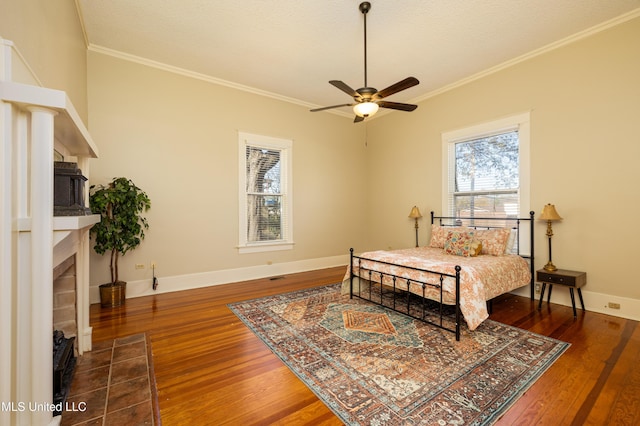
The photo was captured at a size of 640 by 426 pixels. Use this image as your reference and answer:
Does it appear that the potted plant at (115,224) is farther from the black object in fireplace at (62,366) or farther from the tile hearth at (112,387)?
the black object in fireplace at (62,366)

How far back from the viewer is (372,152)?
6.21 metres

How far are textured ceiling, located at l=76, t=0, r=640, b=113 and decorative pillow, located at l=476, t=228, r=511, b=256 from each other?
242cm

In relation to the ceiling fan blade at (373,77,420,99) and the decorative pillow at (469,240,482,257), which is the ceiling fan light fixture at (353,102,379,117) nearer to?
the ceiling fan blade at (373,77,420,99)

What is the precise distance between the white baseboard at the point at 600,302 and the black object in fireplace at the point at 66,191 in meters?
4.74

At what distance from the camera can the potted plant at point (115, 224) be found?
334 centimetres

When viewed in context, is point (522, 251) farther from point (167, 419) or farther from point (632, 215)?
point (167, 419)

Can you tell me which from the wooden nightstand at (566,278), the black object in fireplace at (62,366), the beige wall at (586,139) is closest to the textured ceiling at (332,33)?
the beige wall at (586,139)

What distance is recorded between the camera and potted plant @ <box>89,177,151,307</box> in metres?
3.34

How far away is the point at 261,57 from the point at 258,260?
10.5 feet

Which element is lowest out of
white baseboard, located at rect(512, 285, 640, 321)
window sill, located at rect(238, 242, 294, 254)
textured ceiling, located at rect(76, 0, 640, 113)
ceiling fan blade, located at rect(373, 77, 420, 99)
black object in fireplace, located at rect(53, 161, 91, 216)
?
white baseboard, located at rect(512, 285, 640, 321)

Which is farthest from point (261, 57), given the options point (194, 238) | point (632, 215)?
point (632, 215)

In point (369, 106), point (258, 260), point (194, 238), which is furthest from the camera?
point (258, 260)

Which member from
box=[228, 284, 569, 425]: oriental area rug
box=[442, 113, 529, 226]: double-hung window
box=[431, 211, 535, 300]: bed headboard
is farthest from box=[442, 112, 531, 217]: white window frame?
box=[228, 284, 569, 425]: oriental area rug

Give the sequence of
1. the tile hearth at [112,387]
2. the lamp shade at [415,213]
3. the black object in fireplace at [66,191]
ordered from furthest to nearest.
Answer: the lamp shade at [415,213]
the tile hearth at [112,387]
the black object in fireplace at [66,191]
